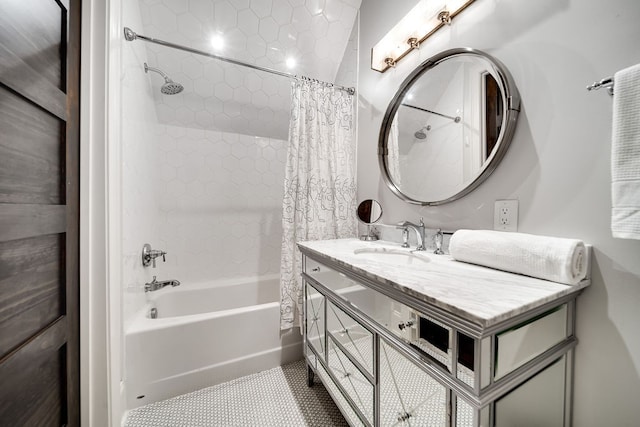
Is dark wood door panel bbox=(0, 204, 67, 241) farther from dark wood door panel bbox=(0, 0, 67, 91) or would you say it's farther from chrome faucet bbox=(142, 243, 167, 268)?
chrome faucet bbox=(142, 243, 167, 268)

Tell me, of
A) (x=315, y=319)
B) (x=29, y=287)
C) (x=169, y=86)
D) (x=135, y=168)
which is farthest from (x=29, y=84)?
(x=315, y=319)

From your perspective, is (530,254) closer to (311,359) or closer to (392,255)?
(392,255)

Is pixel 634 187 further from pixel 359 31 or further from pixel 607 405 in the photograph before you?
pixel 359 31

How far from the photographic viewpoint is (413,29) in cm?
119

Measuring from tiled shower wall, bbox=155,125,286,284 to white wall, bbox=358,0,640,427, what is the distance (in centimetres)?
167

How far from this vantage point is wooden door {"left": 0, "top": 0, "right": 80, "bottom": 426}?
532mm

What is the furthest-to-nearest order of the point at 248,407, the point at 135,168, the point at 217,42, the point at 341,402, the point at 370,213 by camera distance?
the point at 217,42 → the point at 370,213 → the point at 135,168 → the point at 248,407 → the point at 341,402

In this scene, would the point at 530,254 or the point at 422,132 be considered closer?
the point at 530,254

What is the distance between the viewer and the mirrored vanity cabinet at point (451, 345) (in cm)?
49

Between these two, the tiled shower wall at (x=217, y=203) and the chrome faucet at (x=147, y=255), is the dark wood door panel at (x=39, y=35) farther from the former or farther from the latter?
the tiled shower wall at (x=217, y=203)

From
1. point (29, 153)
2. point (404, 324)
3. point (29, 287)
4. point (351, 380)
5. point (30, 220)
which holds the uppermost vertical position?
point (29, 153)

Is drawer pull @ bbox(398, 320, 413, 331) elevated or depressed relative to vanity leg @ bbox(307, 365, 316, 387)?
elevated

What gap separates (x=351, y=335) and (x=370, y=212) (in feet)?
2.47

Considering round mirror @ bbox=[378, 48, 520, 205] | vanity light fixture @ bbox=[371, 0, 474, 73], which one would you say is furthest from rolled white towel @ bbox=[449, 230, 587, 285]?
vanity light fixture @ bbox=[371, 0, 474, 73]
